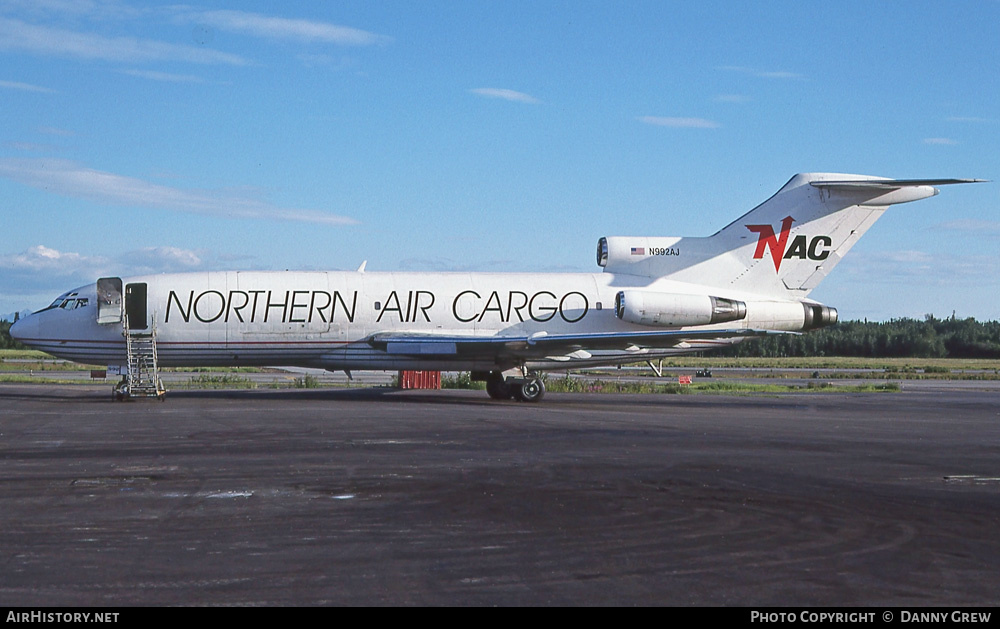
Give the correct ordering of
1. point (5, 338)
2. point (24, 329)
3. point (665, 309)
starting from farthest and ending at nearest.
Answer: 1. point (5, 338)
2. point (24, 329)
3. point (665, 309)

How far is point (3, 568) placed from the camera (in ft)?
25.5

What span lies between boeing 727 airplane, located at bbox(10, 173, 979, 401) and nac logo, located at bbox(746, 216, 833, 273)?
0.11 ft

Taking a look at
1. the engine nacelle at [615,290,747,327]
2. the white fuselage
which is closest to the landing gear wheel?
the white fuselage

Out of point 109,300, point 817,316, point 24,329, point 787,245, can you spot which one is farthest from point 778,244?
point 24,329

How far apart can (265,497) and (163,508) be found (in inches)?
47.2

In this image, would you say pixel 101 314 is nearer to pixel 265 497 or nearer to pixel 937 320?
pixel 265 497

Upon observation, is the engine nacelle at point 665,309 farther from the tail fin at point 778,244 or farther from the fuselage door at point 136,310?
the fuselage door at point 136,310

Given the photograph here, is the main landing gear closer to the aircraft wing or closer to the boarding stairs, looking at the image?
the aircraft wing

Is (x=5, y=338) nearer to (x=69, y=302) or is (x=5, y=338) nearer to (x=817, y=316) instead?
(x=69, y=302)

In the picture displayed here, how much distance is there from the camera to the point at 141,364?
28.9 metres

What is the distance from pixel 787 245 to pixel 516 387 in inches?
394

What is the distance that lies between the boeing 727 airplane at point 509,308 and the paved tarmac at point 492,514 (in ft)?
28.6
